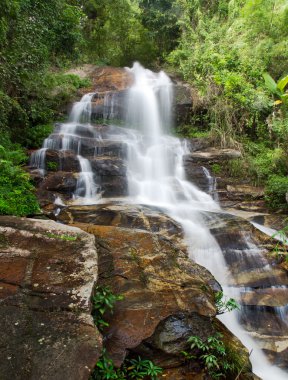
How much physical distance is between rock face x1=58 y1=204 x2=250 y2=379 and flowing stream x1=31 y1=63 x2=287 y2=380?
1117 mm

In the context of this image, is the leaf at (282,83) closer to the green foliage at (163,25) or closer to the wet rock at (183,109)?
the wet rock at (183,109)

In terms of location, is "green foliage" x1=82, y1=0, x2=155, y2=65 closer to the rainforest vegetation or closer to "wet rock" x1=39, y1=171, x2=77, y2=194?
the rainforest vegetation

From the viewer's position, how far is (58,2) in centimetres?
927

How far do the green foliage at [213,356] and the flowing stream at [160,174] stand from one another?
794 mm

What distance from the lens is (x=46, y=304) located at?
3105 mm

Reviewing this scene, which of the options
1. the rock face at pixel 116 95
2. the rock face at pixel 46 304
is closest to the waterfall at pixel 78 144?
the rock face at pixel 116 95

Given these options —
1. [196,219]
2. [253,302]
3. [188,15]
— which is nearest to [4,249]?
[253,302]

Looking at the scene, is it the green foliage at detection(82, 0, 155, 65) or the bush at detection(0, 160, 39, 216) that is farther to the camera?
the green foliage at detection(82, 0, 155, 65)

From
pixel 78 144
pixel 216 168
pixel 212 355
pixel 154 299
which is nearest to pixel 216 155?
pixel 216 168

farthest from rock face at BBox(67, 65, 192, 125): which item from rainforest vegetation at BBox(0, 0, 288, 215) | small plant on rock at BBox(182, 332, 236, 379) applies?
small plant on rock at BBox(182, 332, 236, 379)

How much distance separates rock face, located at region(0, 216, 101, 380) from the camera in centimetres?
257

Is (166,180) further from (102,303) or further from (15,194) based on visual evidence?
(102,303)

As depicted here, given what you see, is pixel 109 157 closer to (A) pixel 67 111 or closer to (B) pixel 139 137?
(B) pixel 139 137

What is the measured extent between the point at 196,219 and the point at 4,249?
16.0 ft
